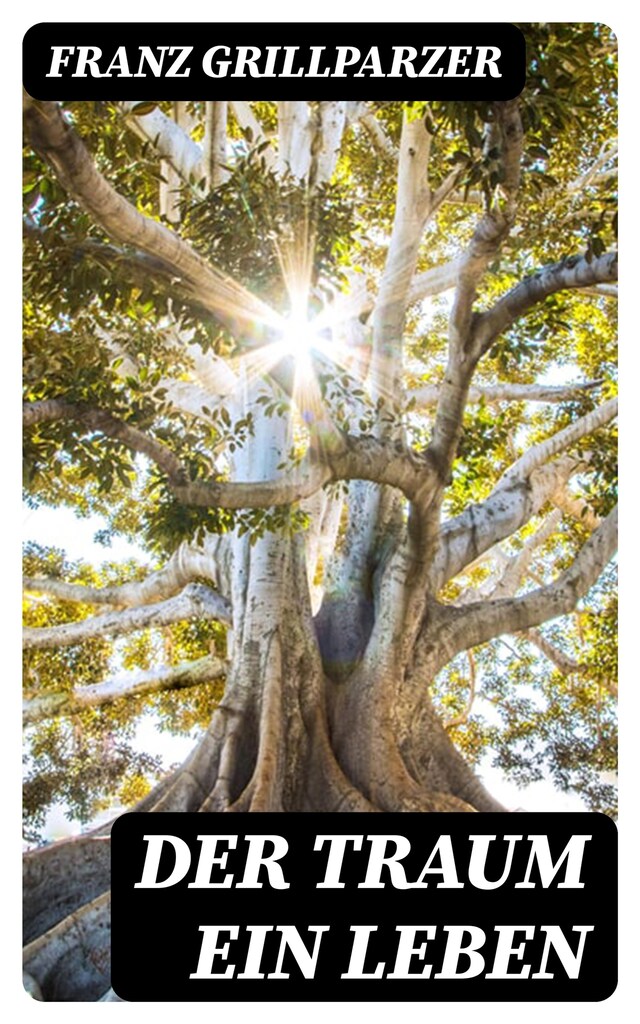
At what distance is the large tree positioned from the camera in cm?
281

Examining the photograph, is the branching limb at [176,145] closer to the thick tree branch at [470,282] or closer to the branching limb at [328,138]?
the branching limb at [328,138]

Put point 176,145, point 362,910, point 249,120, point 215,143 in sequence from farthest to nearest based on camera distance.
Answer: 1. point 249,120
2. point 176,145
3. point 215,143
4. point 362,910

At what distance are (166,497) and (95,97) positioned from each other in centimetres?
142

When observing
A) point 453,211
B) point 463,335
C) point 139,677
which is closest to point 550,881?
point 463,335

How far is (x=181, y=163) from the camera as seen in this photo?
3.76 meters

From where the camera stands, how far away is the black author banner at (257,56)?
2.28 metres

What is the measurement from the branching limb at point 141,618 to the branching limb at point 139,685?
25 centimetres

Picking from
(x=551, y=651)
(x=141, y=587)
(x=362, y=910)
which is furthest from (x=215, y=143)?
(x=551, y=651)

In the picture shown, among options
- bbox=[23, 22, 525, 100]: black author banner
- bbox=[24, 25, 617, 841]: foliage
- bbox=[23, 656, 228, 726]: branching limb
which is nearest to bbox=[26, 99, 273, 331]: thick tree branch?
bbox=[24, 25, 617, 841]: foliage

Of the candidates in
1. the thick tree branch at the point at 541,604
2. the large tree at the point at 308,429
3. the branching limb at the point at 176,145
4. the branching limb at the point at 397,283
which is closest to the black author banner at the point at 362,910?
the large tree at the point at 308,429

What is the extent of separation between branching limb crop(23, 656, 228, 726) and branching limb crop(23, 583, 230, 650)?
0.25 meters

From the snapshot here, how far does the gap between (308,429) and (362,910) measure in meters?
1.49

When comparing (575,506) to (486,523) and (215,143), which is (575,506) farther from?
(215,143)

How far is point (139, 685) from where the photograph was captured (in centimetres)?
467
